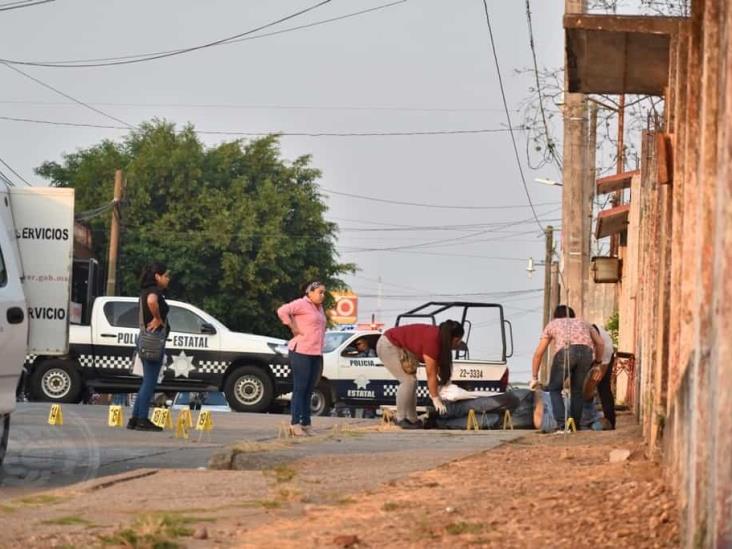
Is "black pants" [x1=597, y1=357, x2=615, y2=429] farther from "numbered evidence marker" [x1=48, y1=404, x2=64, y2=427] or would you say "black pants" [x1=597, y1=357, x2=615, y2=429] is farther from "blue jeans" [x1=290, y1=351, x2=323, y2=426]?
"numbered evidence marker" [x1=48, y1=404, x2=64, y2=427]

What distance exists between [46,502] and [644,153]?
10.7 m

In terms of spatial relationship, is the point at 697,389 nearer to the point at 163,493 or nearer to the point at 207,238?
the point at 163,493

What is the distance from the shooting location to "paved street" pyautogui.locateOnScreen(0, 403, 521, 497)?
1121 cm

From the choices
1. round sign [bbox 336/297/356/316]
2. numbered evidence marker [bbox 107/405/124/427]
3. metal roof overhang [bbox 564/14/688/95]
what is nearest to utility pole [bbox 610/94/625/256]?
numbered evidence marker [bbox 107/405/124/427]

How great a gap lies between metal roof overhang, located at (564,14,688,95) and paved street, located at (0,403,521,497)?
3.13m

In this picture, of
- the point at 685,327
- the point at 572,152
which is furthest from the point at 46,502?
the point at 572,152

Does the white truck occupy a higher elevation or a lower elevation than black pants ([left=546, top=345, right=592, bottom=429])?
higher

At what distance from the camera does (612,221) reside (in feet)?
82.6

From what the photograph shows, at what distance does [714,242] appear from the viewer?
591 cm

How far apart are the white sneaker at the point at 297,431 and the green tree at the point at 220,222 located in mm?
34045

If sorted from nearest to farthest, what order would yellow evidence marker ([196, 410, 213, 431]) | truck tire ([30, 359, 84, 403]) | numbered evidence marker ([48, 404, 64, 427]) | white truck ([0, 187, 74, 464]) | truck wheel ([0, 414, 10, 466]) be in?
truck wheel ([0, 414, 10, 466]) → white truck ([0, 187, 74, 464]) → numbered evidence marker ([48, 404, 64, 427]) → yellow evidence marker ([196, 410, 213, 431]) → truck tire ([30, 359, 84, 403])

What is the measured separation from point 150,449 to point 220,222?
3670cm

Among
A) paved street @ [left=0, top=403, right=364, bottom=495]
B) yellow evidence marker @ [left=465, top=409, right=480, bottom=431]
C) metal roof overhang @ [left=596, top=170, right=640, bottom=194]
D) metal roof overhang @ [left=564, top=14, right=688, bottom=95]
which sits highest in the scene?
metal roof overhang @ [left=596, top=170, right=640, bottom=194]

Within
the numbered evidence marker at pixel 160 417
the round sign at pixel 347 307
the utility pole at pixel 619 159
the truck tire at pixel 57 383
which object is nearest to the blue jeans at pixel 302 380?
the numbered evidence marker at pixel 160 417
